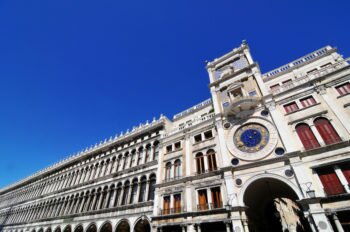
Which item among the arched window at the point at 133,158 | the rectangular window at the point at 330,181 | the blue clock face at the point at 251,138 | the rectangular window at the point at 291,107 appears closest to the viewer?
the rectangular window at the point at 330,181

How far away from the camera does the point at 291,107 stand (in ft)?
59.9

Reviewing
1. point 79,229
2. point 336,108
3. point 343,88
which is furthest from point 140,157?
point 343,88

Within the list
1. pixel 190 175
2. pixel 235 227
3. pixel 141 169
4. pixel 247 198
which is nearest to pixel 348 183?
pixel 247 198

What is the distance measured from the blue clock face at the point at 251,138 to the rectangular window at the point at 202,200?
5759mm

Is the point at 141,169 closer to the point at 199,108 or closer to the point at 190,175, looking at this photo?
the point at 190,175

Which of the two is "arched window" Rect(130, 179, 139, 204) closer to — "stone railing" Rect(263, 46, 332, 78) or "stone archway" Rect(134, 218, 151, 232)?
"stone archway" Rect(134, 218, 151, 232)

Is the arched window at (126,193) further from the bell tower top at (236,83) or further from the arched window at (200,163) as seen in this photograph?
the bell tower top at (236,83)

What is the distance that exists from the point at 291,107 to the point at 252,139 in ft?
15.9

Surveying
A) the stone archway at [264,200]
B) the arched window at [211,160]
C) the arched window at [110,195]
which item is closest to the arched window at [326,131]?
the stone archway at [264,200]

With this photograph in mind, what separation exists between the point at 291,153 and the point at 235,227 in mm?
7512

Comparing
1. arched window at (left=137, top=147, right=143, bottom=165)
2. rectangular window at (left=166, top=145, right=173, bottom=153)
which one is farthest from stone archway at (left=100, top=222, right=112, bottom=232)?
rectangular window at (left=166, top=145, right=173, bottom=153)

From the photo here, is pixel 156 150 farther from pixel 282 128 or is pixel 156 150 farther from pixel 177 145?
pixel 282 128

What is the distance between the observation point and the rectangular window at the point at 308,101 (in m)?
17.3

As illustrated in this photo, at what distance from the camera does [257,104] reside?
19938 mm
